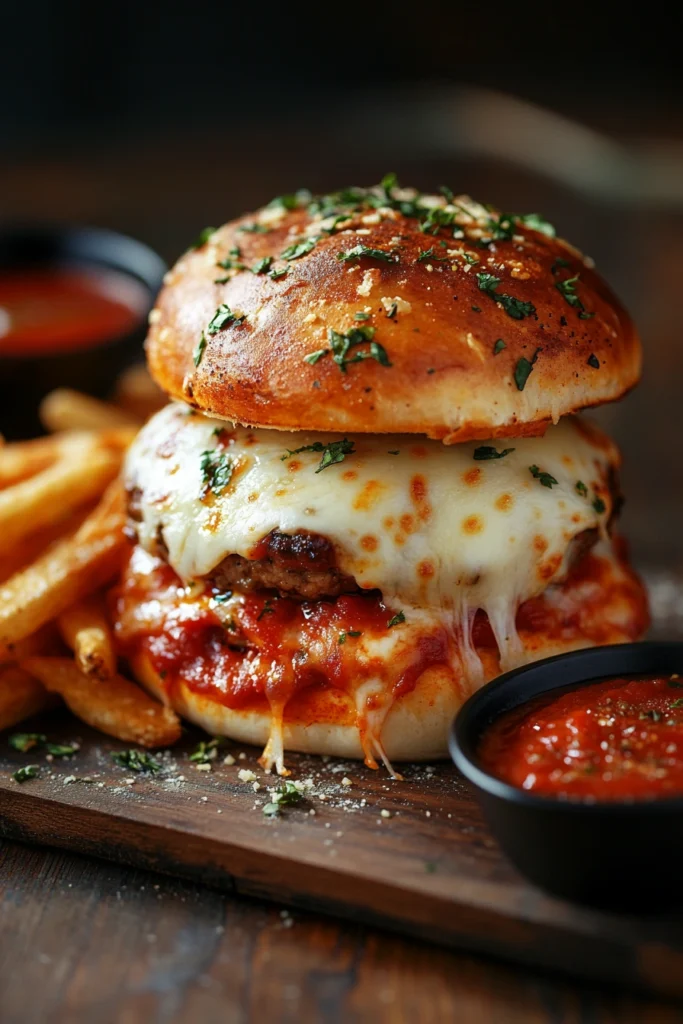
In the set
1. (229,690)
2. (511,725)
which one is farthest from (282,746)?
(511,725)

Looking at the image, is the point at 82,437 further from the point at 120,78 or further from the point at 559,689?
the point at 120,78

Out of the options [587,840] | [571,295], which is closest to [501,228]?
[571,295]

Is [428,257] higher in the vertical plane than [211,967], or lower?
higher

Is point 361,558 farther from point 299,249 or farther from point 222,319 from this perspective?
point 299,249

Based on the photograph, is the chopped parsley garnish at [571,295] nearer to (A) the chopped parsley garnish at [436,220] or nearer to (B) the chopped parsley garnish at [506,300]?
(B) the chopped parsley garnish at [506,300]

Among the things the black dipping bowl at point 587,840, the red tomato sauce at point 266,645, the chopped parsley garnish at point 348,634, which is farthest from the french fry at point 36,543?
the black dipping bowl at point 587,840

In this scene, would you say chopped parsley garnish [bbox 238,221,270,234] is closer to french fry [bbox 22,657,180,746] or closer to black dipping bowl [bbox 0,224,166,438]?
french fry [bbox 22,657,180,746]
